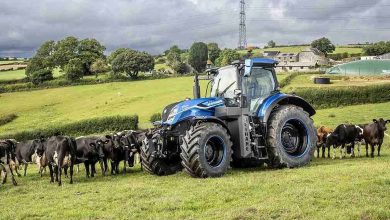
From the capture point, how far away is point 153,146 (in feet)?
47.8

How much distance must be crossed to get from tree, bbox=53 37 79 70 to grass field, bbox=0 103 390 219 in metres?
91.0

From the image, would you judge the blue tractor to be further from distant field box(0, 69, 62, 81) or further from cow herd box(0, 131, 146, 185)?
distant field box(0, 69, 62, 81)

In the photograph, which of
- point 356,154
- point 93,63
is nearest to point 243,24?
point 93,63

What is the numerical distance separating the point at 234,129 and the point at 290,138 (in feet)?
7.08

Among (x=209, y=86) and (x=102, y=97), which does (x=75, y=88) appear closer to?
(x=102, y=97)

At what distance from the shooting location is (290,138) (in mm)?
15648

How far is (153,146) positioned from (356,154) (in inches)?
371

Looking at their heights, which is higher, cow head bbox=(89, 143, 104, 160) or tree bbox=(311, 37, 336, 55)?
tree bbox=(311, 37, 336, 55)

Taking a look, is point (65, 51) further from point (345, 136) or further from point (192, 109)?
point (192, 109)

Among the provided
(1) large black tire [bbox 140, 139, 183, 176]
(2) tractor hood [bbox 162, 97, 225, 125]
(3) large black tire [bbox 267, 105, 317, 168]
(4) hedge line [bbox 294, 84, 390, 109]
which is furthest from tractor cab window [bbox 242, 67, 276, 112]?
(4) hedge line [bbox 294, 84, 390, 109]

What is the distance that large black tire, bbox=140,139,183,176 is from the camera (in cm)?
1490

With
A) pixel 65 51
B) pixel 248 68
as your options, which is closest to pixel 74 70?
pixel 65 51

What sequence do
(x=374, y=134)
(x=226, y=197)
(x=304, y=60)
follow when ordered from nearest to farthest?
(x=226, y=197) < (x=374, y=134) < (x=304, y=60)

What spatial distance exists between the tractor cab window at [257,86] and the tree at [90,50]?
87.6 m
